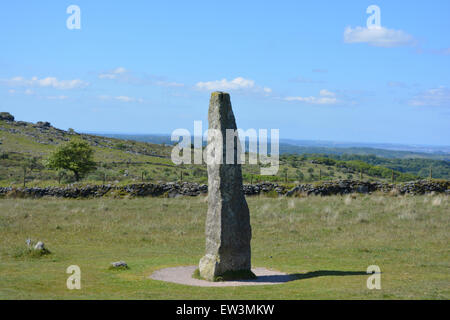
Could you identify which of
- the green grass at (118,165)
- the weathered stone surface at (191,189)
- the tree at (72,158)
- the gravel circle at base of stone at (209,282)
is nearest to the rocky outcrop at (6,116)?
the green grass at (118,165)

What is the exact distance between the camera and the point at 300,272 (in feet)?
50.3

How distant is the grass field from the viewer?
12500mm

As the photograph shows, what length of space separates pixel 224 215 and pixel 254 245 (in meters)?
7.17

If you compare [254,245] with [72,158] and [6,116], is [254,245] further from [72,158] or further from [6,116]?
[6,116]

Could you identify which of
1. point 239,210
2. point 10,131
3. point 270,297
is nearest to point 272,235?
point 239,210

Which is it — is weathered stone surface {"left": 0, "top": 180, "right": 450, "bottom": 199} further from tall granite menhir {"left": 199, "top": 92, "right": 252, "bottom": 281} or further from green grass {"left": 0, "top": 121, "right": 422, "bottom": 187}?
tall granite menhir {"left": 199, "top": 92, "right": 252, "bottom": 281}

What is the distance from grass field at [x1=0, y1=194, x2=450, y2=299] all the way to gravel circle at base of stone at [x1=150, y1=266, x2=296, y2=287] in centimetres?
45

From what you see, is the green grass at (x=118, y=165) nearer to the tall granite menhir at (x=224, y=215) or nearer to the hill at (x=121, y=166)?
the hill at (x=121, y=166)

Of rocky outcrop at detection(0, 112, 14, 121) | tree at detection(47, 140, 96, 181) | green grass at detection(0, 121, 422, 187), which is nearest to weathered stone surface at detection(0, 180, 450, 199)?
green grass at detection(0, 121, 422, 187)

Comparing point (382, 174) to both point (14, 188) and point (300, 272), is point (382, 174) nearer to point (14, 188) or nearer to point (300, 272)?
point (14, 188)

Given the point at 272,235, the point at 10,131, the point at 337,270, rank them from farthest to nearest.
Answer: the point at 10,131, the point at 272,235, the point at 337,270

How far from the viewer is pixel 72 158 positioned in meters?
44.4

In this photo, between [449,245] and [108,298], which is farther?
[449,245]

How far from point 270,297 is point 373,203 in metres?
22.0
